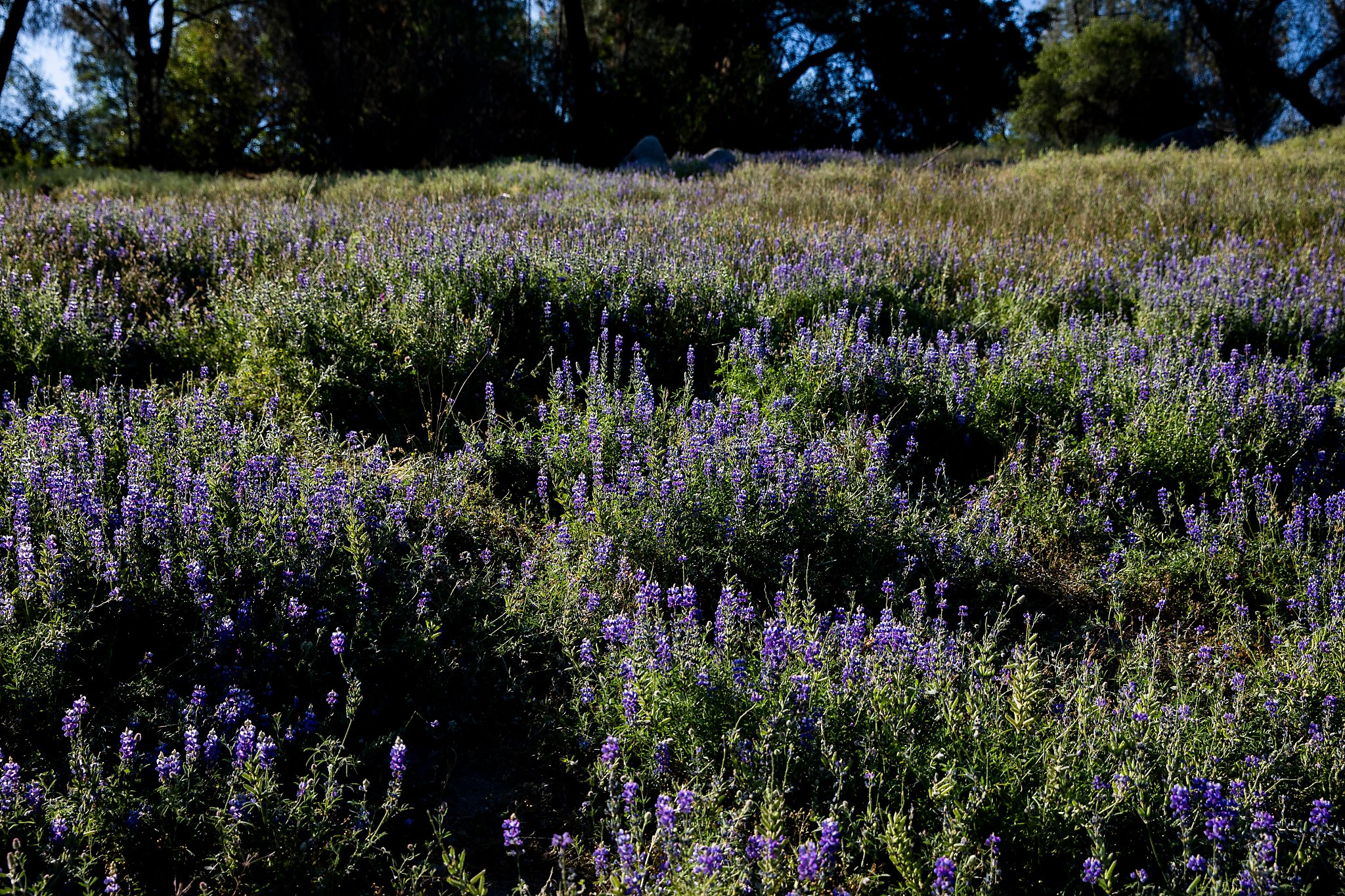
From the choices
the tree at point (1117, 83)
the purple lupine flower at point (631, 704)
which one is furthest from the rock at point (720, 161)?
the purple lupine flower at point (631, 704)

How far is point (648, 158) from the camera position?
1641 cm

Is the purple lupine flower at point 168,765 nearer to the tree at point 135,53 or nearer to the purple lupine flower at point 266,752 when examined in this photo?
the purple lupine flower at point 266,752

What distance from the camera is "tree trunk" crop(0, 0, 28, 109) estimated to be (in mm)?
16141

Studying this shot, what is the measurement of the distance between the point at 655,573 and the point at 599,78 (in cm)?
1989

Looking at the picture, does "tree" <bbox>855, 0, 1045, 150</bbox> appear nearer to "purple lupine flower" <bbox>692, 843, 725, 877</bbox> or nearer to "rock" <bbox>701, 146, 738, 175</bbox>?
"rock" <bbox>701, 146, 738, 175</bbox>

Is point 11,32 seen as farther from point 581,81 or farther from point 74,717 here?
point 74,717

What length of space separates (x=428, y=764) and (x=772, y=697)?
3.46ft

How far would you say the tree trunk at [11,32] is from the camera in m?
16.1

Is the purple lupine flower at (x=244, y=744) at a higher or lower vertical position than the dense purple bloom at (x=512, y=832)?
higher

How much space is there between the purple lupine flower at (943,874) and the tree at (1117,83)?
74.2 feet

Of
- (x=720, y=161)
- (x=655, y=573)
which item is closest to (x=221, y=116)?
(x=720, y=161)

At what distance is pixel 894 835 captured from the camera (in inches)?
81.9

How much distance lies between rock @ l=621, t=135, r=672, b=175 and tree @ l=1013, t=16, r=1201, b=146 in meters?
10.7

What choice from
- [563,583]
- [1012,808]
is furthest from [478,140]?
[1012,808]
